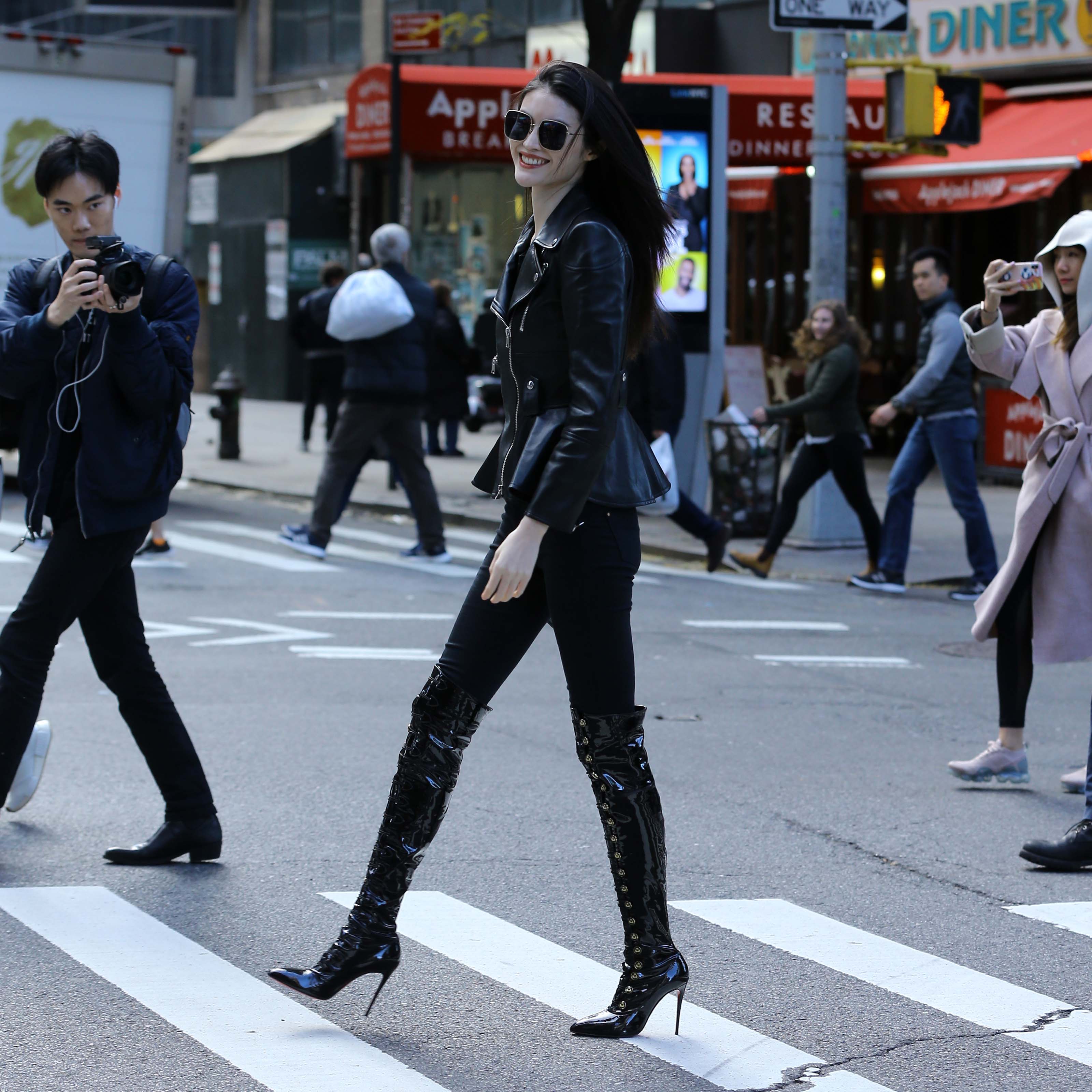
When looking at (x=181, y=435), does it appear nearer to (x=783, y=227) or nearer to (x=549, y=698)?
(x=549, y=698)

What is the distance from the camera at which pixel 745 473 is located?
1388 centimetres

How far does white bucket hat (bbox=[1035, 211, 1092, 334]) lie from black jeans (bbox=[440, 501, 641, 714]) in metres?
2.50

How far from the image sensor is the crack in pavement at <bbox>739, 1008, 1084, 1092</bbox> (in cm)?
374

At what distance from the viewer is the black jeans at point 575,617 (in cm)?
392

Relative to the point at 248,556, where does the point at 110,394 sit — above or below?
above

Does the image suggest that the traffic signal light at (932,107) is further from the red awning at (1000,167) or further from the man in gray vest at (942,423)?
the red awning at (1000,167)

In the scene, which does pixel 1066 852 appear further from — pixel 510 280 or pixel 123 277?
pixel 123 277

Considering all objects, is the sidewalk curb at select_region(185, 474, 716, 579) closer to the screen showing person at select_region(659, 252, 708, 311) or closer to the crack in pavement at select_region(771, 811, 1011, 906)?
the screen showing person at select_region(659, 252, 708, 311)

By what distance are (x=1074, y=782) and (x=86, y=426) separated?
3.58 metres

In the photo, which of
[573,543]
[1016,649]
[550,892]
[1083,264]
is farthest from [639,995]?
[1083,264]

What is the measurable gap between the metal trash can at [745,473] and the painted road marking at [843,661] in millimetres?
4225

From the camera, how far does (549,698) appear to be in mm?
8109

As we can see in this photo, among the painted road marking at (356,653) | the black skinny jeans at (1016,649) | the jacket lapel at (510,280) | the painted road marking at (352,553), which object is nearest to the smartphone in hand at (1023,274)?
the black skinny jeans at (1016,649)

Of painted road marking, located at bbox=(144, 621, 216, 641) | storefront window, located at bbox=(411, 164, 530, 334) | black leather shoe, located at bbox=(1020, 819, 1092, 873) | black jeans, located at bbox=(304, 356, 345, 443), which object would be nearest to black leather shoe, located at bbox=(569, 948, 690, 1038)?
black leather shoe, located at bbox=(1020, 819, 1092, 873)
